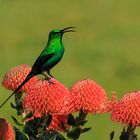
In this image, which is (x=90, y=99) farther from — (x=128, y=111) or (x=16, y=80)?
(x=16, y=80)

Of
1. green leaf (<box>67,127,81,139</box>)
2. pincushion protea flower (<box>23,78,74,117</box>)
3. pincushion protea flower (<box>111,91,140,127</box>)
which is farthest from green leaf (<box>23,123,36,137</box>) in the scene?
pincushion protea flower (<box>111,91,140,127</box>)

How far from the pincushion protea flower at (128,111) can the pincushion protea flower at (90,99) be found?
0.34ft

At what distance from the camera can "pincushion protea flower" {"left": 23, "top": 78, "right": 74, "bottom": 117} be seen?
3.65 meters

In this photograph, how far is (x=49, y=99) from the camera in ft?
12.0

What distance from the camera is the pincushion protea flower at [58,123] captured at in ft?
12.9

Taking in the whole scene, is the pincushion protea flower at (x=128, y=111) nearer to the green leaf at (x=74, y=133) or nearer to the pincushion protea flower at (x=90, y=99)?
the pincushion protea flower at (x=90, y=99)

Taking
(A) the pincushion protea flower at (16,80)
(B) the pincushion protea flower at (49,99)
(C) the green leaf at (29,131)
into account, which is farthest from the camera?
(A) the pincushion protea flower at (16,80)

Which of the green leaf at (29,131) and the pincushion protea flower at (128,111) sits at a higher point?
the pincushion protea flower at (128,111)

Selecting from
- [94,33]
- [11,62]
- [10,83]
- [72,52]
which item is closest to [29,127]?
[10,83]

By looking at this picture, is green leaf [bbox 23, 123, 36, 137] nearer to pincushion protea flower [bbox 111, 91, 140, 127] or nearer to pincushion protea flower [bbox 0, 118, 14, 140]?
pincushion protea flower [bbox 0, 118, 14, 140]

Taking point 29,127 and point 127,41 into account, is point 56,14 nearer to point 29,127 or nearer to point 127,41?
point 127,41

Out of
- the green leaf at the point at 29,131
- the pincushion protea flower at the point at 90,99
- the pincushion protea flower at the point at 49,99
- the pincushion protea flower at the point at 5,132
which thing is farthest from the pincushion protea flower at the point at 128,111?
the pincushion protea flower at the point at 5,132

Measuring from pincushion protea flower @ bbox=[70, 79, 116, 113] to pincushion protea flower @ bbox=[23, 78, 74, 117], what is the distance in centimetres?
13

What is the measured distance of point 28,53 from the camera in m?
19.5
